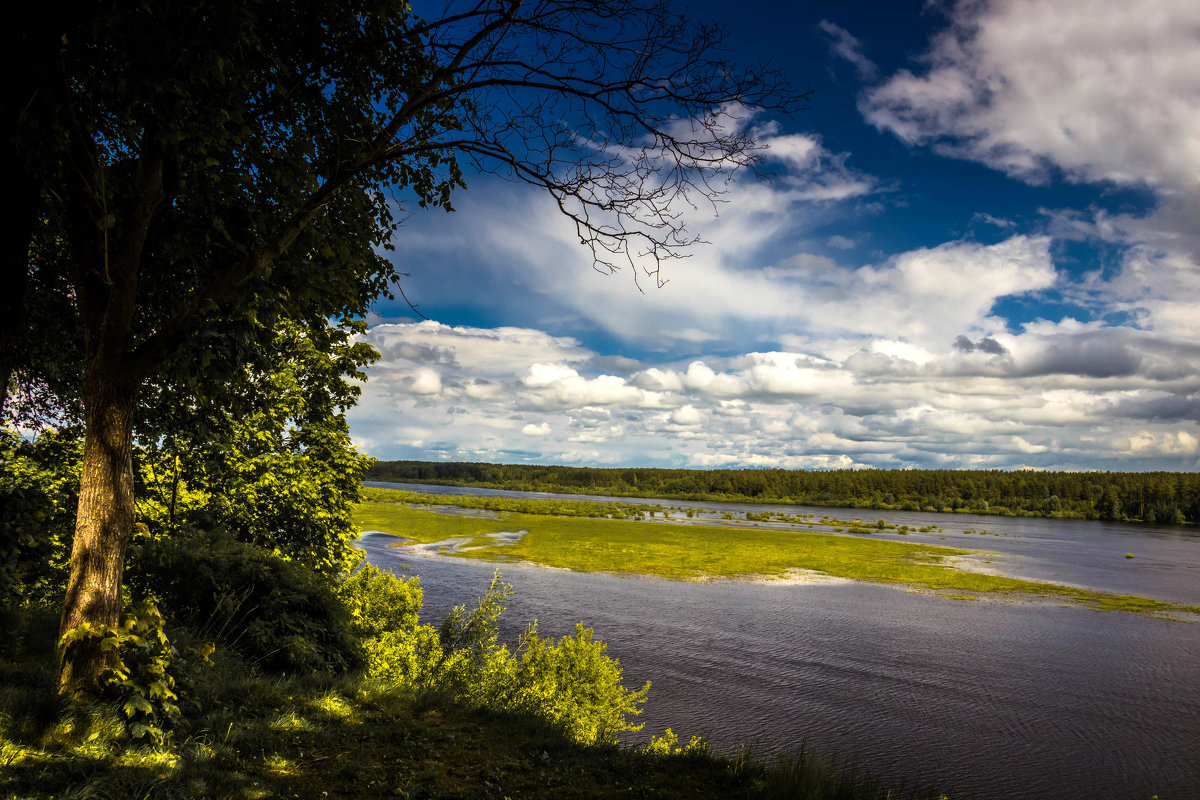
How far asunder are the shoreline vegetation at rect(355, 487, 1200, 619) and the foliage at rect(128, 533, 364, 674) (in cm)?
3610

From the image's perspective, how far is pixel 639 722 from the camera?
2006cm

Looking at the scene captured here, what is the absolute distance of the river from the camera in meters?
19.2

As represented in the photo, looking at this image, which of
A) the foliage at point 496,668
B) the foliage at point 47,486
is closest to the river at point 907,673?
the foliage at point 496,668

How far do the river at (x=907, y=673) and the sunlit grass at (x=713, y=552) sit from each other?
13.7ft

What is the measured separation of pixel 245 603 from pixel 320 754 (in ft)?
19.6

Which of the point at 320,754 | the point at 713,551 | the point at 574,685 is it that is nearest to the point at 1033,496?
the point at 713,551

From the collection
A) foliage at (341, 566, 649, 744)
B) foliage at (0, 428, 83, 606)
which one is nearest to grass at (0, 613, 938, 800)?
foliage at (0, 428, 83, 606)

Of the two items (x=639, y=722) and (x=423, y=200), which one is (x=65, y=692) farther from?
(x=639, y=722)

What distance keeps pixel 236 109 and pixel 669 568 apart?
47.9 metres

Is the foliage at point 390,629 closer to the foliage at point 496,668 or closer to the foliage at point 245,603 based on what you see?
the foliage at point 496,668

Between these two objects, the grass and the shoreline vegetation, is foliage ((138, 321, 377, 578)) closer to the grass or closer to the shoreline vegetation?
the grass

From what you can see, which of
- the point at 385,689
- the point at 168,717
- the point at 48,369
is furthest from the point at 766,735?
the point at 48,369

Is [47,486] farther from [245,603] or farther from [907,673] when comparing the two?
[907,673]

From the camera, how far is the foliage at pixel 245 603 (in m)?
11.4
